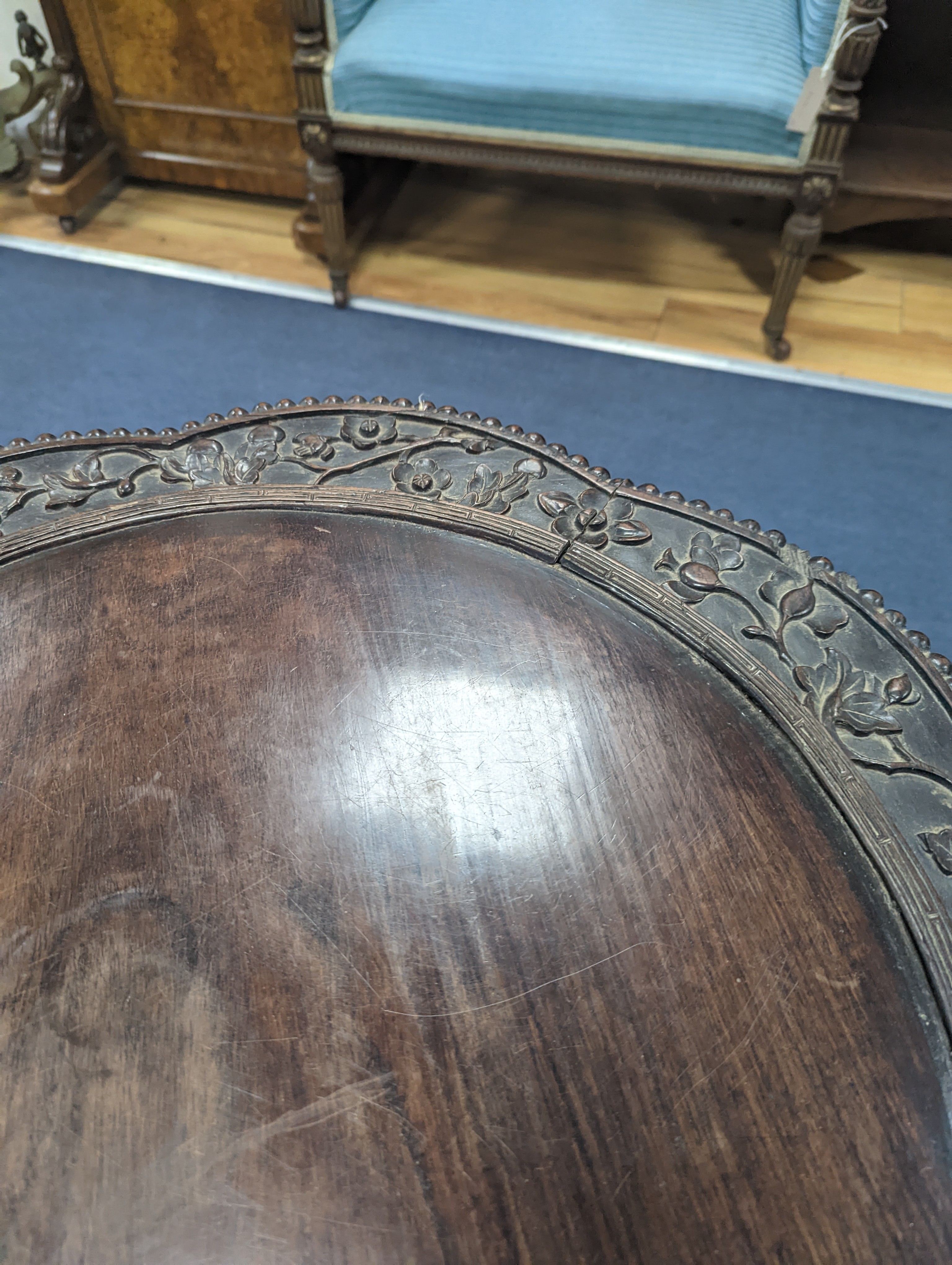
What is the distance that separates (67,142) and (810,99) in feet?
6.44

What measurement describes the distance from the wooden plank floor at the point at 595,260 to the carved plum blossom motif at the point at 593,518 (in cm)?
138

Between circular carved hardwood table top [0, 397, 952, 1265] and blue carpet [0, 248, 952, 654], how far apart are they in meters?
0.99

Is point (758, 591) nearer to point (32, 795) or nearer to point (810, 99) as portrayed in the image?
point (32, 795)

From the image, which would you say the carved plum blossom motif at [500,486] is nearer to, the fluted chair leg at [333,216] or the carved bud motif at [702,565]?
the carved bud motif at [702,565]

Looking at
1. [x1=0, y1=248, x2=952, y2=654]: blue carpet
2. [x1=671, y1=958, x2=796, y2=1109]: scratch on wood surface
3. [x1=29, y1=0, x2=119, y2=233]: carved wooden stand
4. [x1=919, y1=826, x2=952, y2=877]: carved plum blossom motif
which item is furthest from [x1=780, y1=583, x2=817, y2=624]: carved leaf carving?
[x1=29, y1=0, x2=119, y2=233]: carved wooden stand

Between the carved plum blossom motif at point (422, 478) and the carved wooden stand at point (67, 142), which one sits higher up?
the carved plum blossom motif at point (422, 478)

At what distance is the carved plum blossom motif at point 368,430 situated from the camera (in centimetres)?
104

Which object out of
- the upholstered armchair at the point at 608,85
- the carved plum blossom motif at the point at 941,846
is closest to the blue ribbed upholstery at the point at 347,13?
the upholstered armchair at the point at 608,85

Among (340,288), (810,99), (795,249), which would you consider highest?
(810,99)

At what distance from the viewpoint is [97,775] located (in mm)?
739

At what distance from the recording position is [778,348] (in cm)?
214

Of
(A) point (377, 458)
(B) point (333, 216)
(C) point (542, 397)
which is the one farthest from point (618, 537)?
(B) point (333, 216)

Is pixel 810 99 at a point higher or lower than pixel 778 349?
higher

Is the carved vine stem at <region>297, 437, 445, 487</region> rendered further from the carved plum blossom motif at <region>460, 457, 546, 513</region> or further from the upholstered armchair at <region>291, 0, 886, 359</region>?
the upholstered armchair at <region>291, 0, 886, 359</region>
